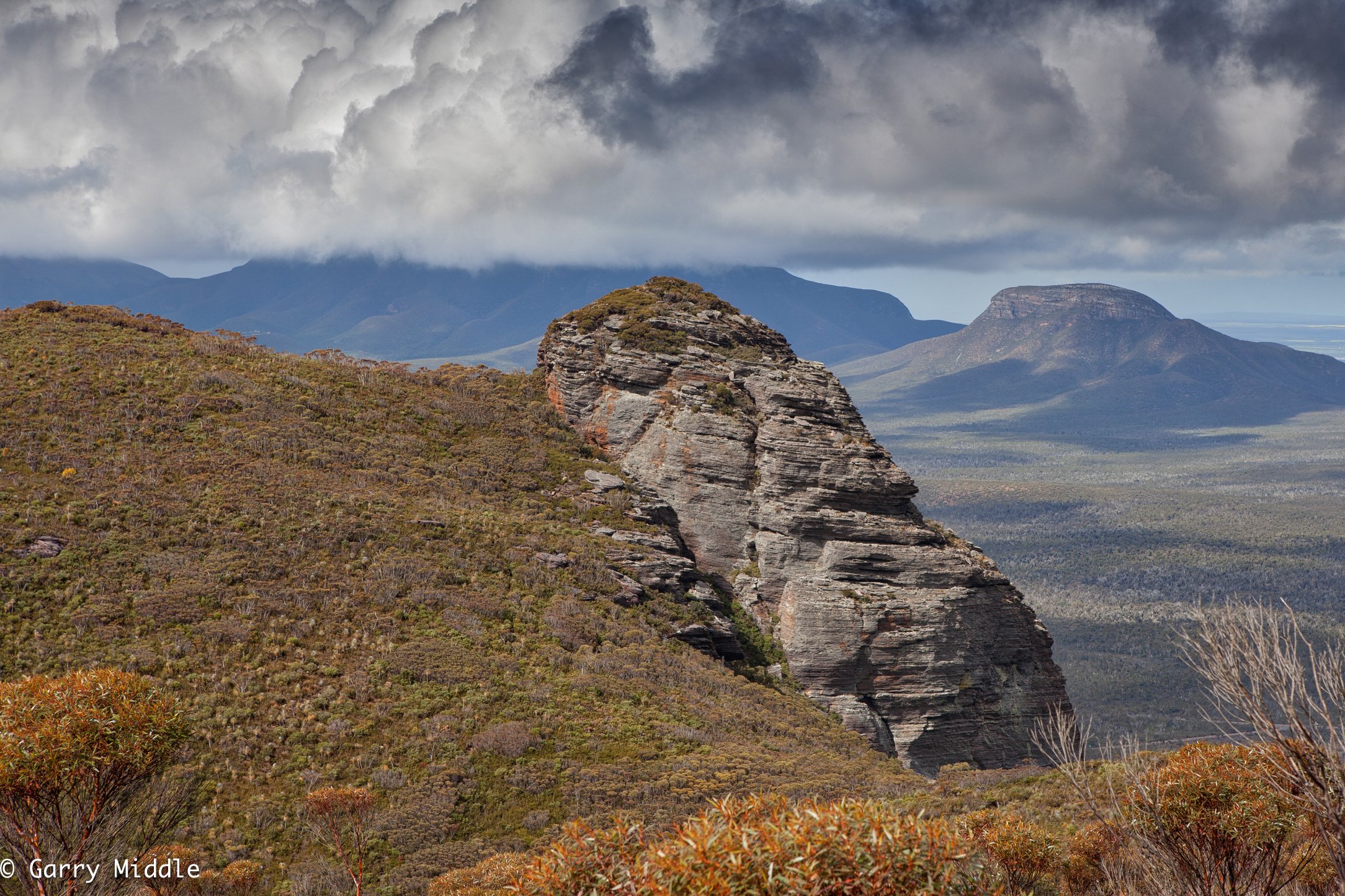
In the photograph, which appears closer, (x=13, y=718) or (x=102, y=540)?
(x=13, y=718)

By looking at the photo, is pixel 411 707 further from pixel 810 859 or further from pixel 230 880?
pixel 810 859

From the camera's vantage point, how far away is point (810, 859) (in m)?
8.78

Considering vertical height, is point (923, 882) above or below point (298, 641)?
above

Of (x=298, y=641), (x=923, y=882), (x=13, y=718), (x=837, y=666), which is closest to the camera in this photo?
(x=923, y=882)

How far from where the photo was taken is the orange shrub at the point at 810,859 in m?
8.68

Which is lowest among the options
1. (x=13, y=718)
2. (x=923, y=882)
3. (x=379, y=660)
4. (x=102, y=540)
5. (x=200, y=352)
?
(x=379, y=660)

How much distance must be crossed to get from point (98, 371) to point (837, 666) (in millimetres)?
45102

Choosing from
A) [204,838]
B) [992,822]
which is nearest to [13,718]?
[204,838]

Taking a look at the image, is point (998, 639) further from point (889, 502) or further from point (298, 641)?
point (298, 641)

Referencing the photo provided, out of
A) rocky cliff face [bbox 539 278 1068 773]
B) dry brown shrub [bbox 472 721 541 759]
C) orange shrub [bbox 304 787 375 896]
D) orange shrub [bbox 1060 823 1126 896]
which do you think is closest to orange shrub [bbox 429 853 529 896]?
orange shrub [bbox 304 787 375 896]

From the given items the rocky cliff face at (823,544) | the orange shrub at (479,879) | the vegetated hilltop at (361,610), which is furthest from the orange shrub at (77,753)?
the rocky cliff face at (823,544)

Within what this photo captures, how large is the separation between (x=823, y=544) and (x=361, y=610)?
84.1 ft

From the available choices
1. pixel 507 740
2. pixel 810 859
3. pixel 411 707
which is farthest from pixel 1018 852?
pixel 411 707

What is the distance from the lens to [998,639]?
47.5 m
